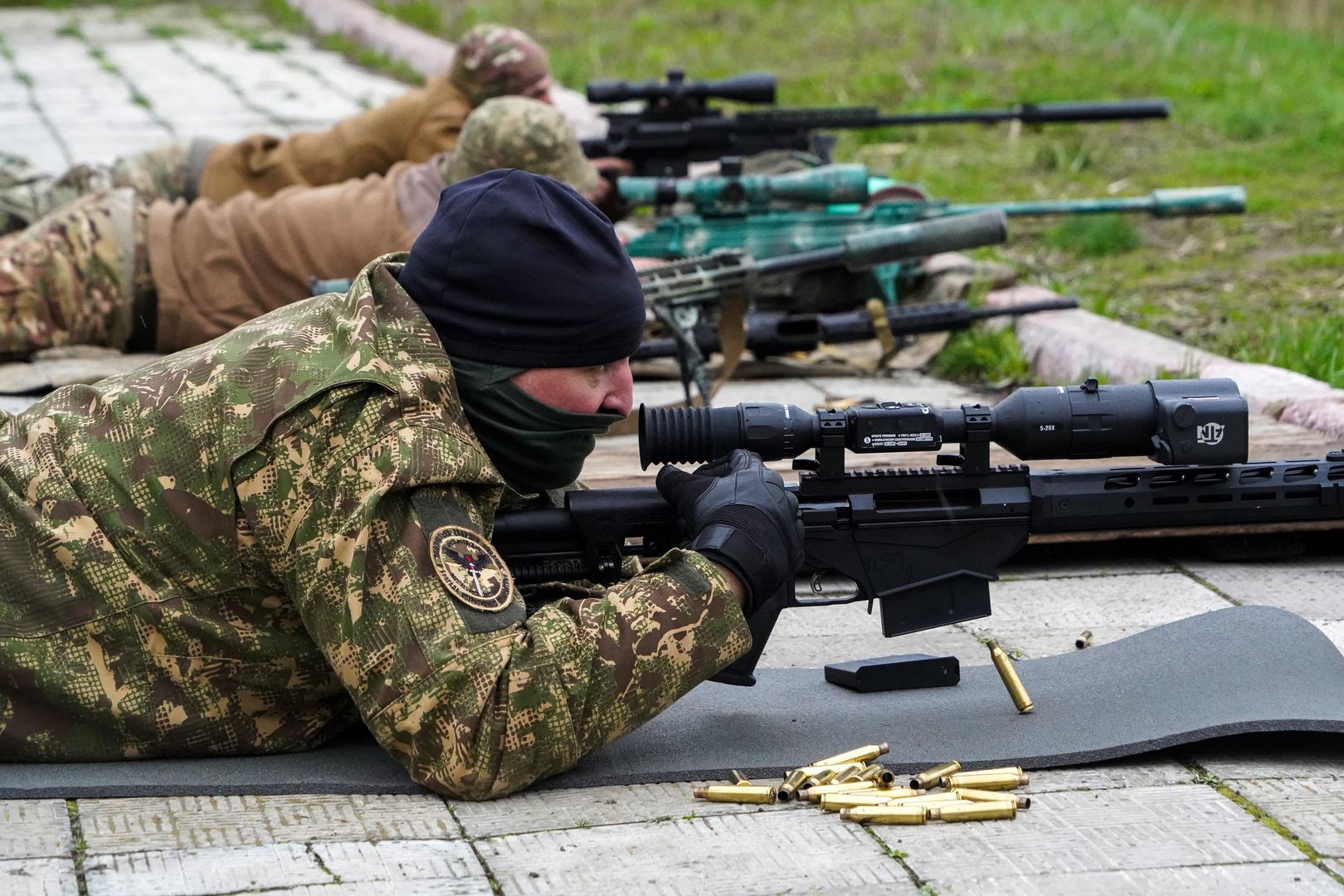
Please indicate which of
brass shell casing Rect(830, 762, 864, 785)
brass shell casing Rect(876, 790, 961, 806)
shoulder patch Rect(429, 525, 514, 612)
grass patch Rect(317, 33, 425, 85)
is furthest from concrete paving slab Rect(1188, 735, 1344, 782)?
grass patch Rect(317, 33, 425, 85)

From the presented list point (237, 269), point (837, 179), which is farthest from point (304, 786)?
point (837, 179)

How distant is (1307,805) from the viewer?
320 centimetres

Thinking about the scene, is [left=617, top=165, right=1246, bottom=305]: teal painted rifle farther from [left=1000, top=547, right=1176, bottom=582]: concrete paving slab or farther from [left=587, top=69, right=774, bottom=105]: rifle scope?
[left=1000, top=547, right=1176, bottom=582]: concrete paving slab

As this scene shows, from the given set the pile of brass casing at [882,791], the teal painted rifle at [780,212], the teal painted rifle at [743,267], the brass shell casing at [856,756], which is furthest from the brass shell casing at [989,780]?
the teal painted rifle at [780,212]

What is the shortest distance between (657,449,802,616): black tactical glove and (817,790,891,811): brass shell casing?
0.37 meters

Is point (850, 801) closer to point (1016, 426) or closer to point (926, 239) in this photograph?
point (1016, 426)

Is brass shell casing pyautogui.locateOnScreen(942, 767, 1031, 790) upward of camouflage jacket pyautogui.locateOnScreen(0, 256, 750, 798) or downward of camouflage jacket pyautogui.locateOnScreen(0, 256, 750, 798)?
downward

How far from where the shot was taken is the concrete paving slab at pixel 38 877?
8.88 feet

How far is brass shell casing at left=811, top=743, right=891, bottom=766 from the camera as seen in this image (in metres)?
3.34

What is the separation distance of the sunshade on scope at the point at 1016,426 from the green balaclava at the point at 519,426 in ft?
0.61

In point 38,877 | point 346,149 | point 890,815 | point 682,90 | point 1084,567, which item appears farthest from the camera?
point 682,90

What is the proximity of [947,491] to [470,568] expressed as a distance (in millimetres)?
1062

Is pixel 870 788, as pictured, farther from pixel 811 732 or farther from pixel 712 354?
pixel 712 354

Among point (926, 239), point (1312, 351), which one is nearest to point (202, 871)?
point (926, 239)
